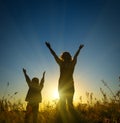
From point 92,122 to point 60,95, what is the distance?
8.26 feet

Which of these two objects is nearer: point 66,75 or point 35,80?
point 66,75

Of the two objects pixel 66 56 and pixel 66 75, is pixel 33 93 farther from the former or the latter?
pixel 66 56

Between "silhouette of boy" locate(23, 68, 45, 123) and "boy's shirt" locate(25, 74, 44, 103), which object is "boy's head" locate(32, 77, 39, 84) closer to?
"silhouette of boy" locate(23, 68, 45, 123)

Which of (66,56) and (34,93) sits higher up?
(66,56)

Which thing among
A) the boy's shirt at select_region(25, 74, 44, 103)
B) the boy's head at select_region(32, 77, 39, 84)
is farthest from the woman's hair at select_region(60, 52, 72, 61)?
the boy's shirt at select_region(25, 74, 44, 103)

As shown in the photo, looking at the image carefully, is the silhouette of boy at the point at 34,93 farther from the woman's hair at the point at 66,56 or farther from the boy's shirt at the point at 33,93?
the woman's hair at the point at 66,56

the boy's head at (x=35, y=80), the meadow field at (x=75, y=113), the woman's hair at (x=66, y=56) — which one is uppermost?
the woman's hair at (x=66, y=56)

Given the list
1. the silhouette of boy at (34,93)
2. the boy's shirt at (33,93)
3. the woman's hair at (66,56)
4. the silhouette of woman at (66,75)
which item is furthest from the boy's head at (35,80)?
the woman's hair at (66,56)

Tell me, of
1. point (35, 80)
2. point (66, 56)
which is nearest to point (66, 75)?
point (66, 56)

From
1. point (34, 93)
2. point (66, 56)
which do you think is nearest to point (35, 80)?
point (34, 93)

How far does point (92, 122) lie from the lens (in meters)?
5.78

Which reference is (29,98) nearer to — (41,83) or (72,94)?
(41,83)

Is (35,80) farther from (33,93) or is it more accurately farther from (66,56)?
(66,56)

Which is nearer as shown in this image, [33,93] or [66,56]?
[66,56]
